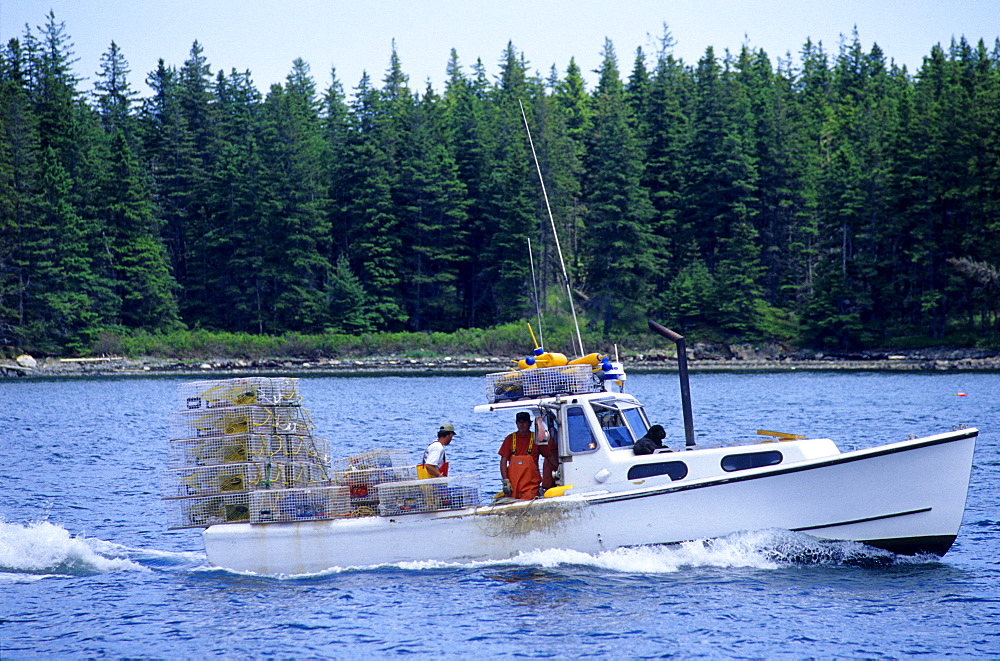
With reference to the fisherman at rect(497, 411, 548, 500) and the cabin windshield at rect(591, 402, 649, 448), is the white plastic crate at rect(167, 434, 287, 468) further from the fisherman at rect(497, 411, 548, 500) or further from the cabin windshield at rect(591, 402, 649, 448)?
the cabin windshield at rect(591, 402, 649, 448)

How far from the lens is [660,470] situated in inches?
592

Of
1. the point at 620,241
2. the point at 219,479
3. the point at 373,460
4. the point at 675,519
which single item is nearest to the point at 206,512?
the point at 219,479

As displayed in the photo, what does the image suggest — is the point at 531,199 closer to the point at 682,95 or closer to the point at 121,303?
the point at 682,95

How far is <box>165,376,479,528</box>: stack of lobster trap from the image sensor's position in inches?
596

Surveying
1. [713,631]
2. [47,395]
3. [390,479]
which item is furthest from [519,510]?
[47,395]

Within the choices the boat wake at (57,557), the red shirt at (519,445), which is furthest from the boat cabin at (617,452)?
the boat wake at (57,557)

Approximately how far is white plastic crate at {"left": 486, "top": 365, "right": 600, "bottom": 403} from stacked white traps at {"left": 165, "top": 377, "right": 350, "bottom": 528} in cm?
266

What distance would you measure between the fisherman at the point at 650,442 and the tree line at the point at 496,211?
5905 centimetres

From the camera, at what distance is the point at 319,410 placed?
45781 millimetres

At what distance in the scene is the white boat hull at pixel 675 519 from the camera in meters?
14.7

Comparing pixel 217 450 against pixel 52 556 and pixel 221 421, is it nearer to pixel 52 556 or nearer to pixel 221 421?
Answer: pixel 221 421

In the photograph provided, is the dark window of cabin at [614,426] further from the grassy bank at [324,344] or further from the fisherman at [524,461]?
the grassy bank at [324,344]

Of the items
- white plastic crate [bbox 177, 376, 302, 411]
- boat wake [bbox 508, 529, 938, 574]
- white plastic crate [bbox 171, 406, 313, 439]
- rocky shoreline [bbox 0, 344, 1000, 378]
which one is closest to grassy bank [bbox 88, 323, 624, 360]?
rocky shoreline [bbox 0, 344, 1000, 378]

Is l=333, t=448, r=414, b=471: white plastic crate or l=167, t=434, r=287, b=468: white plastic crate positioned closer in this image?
l=167, t=434, r=287, b=468: white plastic crate
